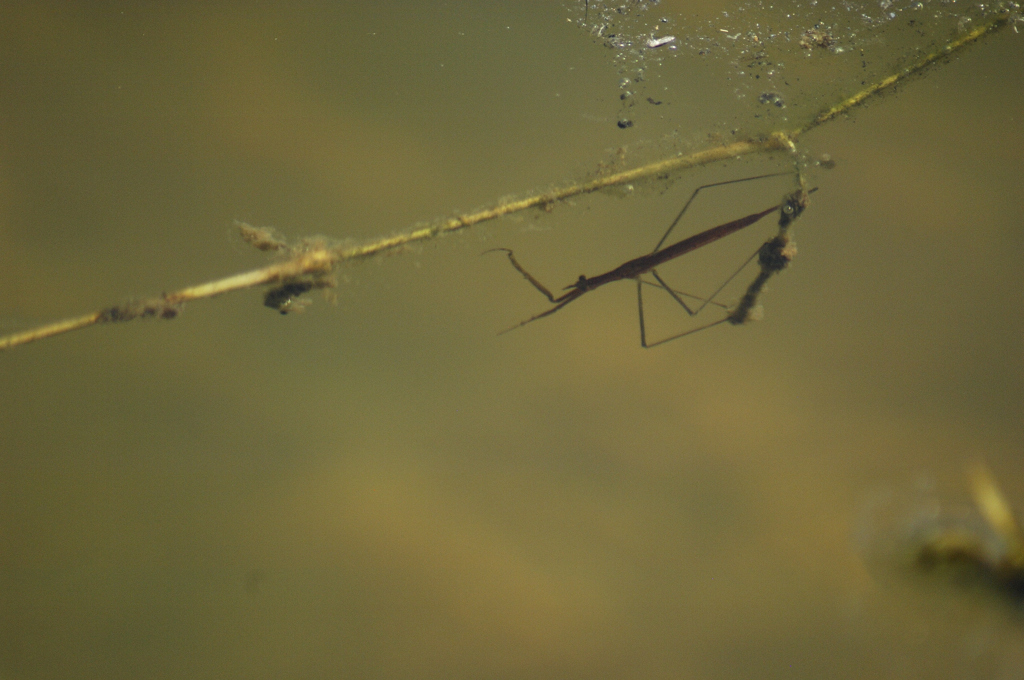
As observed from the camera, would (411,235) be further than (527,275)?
No

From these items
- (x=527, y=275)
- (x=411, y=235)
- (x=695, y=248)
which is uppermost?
(x=411, y=235)

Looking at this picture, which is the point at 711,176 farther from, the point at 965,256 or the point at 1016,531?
the point at 1016,531

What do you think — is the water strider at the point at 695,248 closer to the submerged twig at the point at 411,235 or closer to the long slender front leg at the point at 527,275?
the long slender front leg at the point at 527,275

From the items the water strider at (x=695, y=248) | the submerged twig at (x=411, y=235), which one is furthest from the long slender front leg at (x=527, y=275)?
the submerged twig at (x=411, y=235)

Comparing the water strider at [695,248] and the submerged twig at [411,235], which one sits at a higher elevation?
the submerged twig at [411,235]

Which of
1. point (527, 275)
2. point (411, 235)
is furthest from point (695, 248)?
point (411, 235)

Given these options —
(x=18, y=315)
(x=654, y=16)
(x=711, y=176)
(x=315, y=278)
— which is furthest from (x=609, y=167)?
(x=18, y=315)

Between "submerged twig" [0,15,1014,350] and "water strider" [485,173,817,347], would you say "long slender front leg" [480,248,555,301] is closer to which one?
"water strider" [485,173,817,347]

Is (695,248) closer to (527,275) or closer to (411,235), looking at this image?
(527,275)
